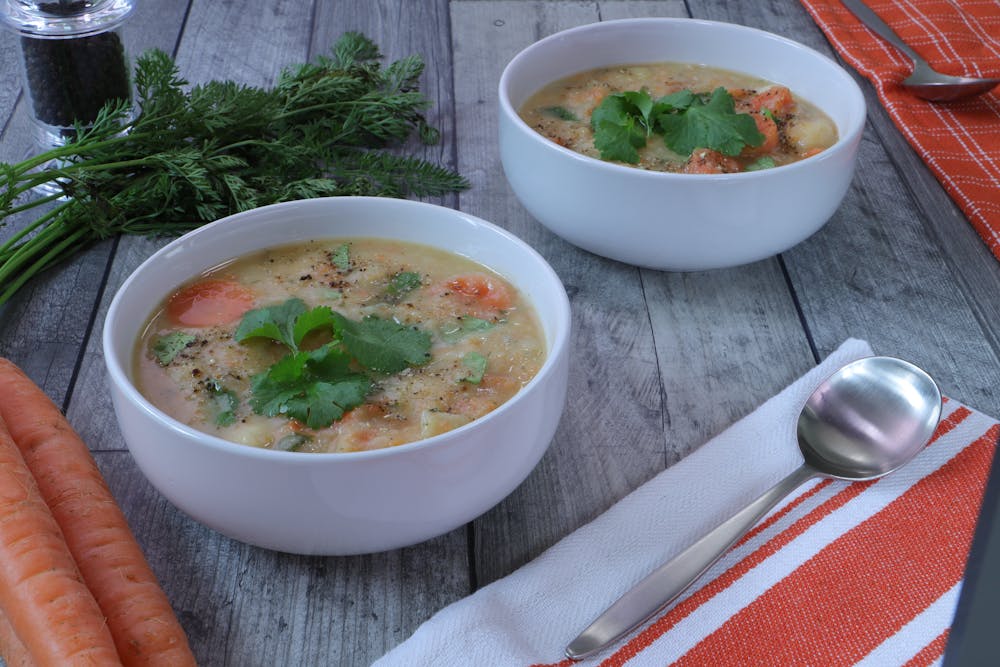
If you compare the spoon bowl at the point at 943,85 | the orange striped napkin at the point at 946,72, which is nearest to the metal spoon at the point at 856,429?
the orange striped napkin at the point at 946,72

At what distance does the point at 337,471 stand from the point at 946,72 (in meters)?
2.13

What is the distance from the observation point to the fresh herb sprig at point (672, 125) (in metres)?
2.01

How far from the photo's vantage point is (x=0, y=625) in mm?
1314

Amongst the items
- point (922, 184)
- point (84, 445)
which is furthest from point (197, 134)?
point (922, 184)

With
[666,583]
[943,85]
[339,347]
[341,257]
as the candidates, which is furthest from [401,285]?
[943,85]

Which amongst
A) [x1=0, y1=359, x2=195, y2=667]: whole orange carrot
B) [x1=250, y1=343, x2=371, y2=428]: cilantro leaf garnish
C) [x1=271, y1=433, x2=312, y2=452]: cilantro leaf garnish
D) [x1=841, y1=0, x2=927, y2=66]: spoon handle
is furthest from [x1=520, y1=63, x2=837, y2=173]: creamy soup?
[x1=0, y1=359, x2=195, y2=667]: whole orange carrot

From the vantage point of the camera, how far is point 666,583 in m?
1.37

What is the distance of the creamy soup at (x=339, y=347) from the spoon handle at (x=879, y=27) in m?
1.56

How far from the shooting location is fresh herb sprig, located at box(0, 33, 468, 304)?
2020mm

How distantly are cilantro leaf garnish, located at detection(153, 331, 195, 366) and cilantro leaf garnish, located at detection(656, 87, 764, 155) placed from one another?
3.18 ft

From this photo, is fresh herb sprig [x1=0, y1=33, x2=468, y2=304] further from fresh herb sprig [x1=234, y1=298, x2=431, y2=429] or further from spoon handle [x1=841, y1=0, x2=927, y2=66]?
spoon handle [x1=841, y1=0, x2=927, y2=66]

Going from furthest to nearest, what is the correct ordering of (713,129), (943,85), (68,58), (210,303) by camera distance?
1. (943,85)
2. (68,58)
3. (713,129)
4. (210,303)

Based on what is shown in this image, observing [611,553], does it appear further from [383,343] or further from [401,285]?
[401,285]

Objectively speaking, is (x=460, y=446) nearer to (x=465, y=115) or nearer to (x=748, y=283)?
(x=748, y=283)
